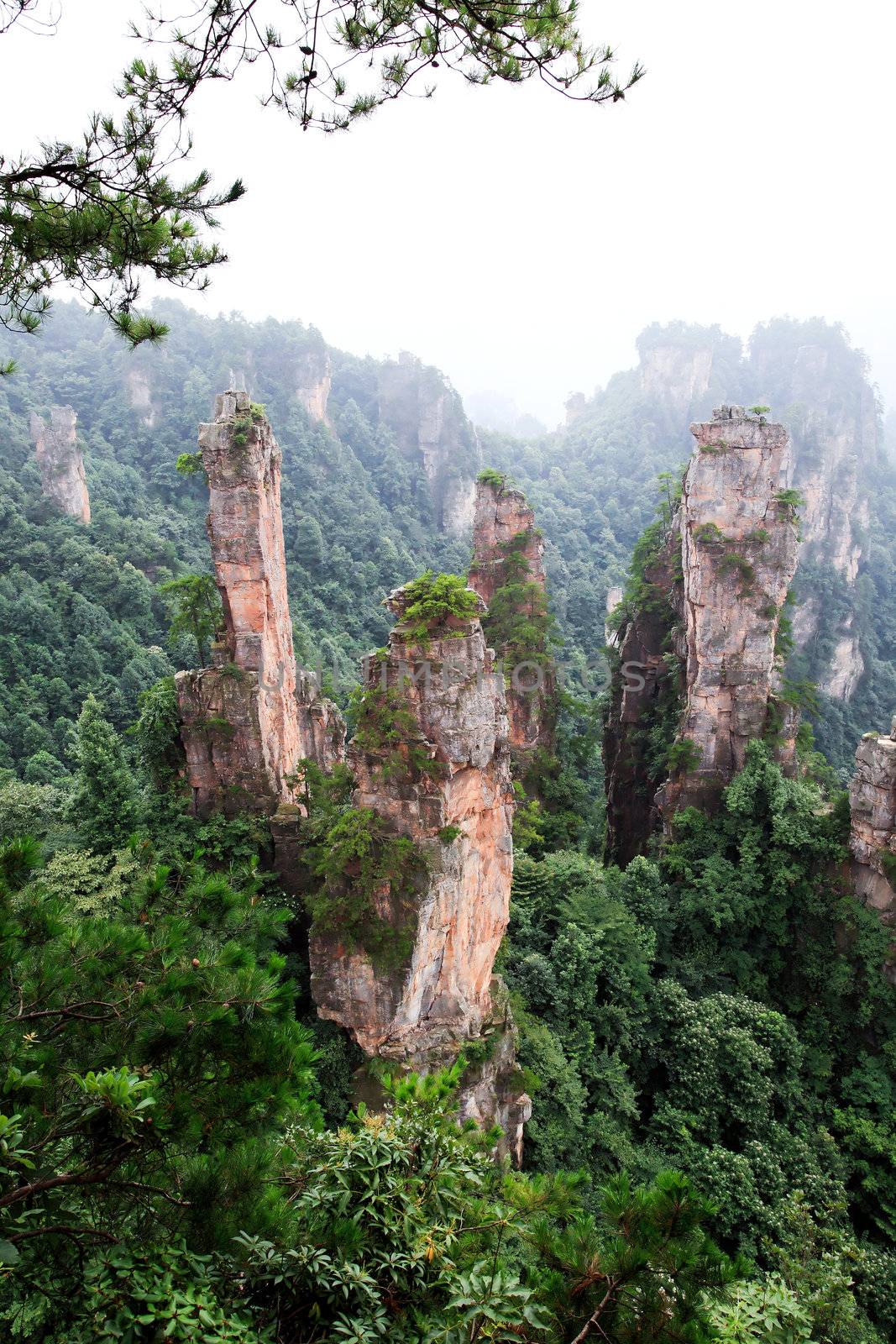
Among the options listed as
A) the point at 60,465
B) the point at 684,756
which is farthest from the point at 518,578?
the point at 60,465

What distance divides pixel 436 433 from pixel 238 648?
182 feet

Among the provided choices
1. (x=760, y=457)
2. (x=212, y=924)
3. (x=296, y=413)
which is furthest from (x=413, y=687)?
(x=296, y=413)

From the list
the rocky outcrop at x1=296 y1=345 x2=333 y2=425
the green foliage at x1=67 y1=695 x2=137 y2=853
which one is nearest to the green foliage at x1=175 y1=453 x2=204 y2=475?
the green foliage at x1=67 y1=695 x2=137 y2=853

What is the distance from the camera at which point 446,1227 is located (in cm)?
339

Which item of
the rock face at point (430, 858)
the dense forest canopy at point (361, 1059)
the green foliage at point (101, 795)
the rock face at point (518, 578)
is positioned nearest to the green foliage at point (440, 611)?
the rock face at point (430, 858)

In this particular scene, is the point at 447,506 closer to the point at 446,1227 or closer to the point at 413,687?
the point at 413,687

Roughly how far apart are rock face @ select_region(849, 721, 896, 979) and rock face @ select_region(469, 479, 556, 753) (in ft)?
29.7

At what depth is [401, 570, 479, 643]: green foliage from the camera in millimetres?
11023

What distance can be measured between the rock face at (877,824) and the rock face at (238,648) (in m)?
11.4

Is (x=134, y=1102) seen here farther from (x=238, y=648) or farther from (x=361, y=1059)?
(x=238, y=648)

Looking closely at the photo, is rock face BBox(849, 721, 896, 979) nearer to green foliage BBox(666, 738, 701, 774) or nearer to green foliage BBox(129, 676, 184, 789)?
green foliage BBox(666, 738, 701, 774)

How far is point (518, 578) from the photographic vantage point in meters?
24.0

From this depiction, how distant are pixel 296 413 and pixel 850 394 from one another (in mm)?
50733

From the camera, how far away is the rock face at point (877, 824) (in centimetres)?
1436
